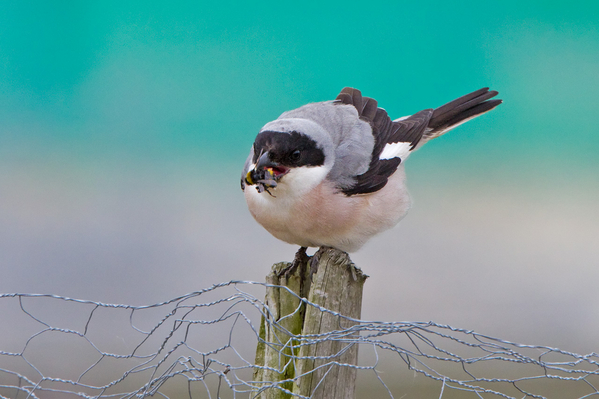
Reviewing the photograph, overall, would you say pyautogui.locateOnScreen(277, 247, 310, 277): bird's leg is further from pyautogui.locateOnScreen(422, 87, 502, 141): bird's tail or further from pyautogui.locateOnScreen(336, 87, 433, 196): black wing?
pyautogui.locateOnScreen(422, 87, 502, 141): bird's tail

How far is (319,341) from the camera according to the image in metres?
1.53

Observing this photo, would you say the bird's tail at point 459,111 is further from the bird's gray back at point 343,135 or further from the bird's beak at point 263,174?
the bird's beak at point 263,174

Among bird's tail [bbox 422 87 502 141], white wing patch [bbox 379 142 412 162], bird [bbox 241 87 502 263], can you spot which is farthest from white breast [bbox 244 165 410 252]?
bird's tail [bbox 422 87 502 141]

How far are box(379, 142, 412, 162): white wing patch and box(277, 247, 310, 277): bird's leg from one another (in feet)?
1.97

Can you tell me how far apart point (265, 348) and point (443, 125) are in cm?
169

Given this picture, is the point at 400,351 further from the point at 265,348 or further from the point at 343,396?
the point at 265,348

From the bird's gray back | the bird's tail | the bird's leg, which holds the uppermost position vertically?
the bird's tail

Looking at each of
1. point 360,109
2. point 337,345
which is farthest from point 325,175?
point 337,345

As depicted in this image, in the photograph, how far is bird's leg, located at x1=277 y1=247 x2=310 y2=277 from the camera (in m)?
1.97

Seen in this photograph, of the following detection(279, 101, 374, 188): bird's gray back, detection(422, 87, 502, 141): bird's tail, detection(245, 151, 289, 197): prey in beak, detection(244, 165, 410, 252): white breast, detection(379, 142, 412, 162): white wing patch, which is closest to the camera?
detection(245, 151, 289, 197): prey in beak

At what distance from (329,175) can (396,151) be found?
0.54m

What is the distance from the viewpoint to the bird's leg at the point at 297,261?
197 centimetres

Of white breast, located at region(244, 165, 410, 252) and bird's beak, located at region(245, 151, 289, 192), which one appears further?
white breast, located at region(244, 165, 410, 252)

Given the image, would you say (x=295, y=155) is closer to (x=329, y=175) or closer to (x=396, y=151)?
(x=329, y=175)
